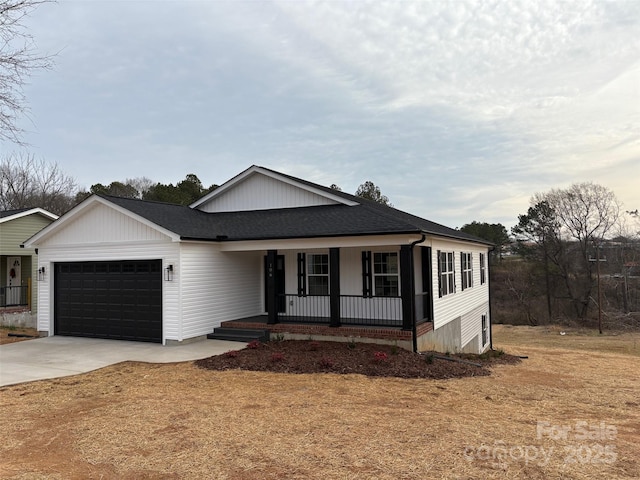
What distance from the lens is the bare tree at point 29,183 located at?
3603 cm

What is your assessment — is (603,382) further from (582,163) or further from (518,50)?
(582,163)

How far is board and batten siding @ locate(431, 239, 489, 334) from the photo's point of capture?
1276 centimetres

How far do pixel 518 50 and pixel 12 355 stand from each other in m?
16.6

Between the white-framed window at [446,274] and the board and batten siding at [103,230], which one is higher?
the board and batten siding at [103,230]

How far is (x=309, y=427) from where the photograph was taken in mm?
5625

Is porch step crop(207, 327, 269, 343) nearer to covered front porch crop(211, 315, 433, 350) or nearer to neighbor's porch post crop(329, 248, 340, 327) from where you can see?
covered front porch crop(211, 315, 433, 350)

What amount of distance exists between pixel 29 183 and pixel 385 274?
3673cm

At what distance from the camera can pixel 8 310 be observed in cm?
1950

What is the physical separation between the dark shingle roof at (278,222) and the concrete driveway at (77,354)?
3.06 metres

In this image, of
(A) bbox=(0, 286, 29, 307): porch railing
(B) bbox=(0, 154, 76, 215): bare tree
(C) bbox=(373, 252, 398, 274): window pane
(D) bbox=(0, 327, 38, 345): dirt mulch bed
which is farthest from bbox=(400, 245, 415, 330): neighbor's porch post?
(B) bbox=(0, 154, 76, 215): bare tree

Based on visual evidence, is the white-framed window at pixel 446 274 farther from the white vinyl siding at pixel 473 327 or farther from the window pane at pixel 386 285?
the white vinyl siding at pixel 473 327

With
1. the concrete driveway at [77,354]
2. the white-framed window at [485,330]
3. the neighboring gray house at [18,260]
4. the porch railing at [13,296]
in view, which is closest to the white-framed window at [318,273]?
the concrete driveway at [77,354]

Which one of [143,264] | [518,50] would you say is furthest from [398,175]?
[143,264]

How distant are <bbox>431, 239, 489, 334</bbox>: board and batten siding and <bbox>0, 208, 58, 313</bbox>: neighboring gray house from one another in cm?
1832
